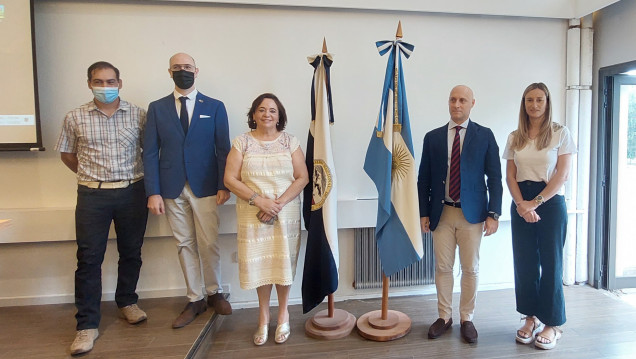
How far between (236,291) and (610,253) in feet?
11.4

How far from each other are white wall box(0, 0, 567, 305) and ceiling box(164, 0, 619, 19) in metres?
0.09

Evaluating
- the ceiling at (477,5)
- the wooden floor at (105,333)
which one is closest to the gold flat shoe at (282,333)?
the wooden floor at (105,333)

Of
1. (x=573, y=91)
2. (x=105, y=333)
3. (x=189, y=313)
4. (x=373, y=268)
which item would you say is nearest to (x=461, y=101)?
(x=373, y=268)

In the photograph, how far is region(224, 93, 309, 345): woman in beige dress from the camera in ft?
7.54

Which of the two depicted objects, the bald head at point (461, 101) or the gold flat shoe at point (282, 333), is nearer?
the bald head at point (461, 101)

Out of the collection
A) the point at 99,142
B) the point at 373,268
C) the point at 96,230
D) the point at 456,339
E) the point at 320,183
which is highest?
the point at 99,142

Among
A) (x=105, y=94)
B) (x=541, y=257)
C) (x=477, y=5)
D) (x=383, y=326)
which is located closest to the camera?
(x=105, y=94)

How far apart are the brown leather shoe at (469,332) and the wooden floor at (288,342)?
4 centimetres

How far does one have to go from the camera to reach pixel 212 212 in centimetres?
255

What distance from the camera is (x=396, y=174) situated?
2.49m

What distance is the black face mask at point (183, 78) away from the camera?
2400mm

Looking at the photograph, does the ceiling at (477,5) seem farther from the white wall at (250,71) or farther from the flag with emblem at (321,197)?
the flag with emblem at (321,197)

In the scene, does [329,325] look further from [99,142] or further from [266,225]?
[99,142]

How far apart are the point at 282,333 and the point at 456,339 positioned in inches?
48.0
